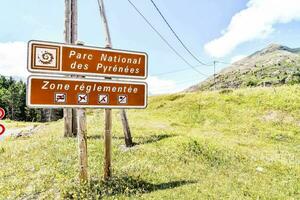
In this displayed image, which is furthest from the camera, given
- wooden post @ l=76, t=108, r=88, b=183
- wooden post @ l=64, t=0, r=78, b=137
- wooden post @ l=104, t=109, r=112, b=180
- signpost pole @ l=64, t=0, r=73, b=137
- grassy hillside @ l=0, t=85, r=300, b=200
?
signpost pole @ l=64, t=0, r=73, b=137

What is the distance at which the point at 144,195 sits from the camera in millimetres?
12125

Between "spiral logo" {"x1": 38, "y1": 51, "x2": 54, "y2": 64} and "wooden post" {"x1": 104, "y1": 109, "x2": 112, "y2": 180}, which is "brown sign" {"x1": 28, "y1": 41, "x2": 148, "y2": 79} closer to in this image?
"spiral logo" {"x1": 38, "y1": 51, "x2": 54, "y2": 64}

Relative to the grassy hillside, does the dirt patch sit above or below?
above

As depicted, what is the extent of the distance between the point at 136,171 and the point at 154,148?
5007 mm

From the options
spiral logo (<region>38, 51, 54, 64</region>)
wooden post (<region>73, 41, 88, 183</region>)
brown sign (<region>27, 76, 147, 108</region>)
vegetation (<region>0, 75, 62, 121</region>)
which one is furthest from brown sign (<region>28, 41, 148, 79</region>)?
vegetation (<region>0, 75, 62, 121</region>)

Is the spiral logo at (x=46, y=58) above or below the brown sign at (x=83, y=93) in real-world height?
above

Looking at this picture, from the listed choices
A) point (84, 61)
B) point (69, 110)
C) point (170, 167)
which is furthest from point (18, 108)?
point (84, 61)

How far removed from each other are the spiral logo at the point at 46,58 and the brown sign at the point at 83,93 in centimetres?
60

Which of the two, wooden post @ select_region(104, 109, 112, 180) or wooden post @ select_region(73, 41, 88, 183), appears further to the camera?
wooden post @ select_region(104, 109, 112, 180)

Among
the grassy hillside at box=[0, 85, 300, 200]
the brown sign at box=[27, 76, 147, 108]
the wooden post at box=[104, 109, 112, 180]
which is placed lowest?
the grassy hillside at box=[0, 85, 300, 200]

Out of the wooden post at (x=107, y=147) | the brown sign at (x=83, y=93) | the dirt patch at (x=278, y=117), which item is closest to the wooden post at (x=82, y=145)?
the brown sign at (x=83, y=93)

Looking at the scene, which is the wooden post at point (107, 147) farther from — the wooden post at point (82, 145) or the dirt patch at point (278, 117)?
the dirt patch at point (278, 117)

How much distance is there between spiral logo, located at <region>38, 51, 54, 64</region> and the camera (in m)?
11.8

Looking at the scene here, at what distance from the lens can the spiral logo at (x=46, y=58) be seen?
11.8 meters
